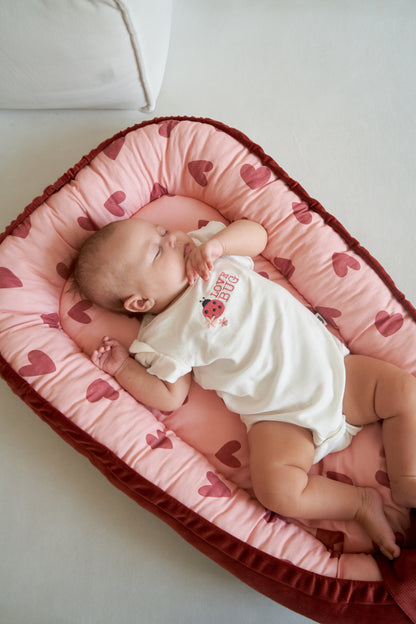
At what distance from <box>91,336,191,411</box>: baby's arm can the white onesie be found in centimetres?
4

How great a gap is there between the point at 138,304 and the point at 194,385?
293 mm

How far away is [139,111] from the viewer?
1.69 meters

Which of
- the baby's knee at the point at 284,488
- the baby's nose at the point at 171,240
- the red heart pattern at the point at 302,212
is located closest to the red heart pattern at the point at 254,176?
the red heart pattern at the point at 302,212

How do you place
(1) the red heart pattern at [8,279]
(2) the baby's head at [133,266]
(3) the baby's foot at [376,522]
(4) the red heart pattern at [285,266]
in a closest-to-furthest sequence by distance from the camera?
(3) the baby's foot at [376,522]
(2) the baby's head at [133,266]
(1) the red heart pattern at [8,279]
(4) the red heart pattern at [285,266]

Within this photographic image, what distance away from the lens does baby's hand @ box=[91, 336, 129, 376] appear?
125 cm

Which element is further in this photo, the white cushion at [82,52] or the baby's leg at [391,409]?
the white cushion at [82,52]

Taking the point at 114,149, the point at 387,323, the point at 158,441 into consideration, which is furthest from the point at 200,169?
the point at 158,441

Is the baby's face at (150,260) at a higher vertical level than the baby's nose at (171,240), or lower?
lower

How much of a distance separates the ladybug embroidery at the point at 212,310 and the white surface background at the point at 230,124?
0.57 m

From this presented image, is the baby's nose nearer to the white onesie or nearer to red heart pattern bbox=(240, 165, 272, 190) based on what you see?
the white onesie

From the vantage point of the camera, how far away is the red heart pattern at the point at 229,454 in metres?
1.22

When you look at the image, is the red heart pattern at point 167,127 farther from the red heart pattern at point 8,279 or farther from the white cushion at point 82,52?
the red heart pattern at point 8,279

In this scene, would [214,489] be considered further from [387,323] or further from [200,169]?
[200,169]

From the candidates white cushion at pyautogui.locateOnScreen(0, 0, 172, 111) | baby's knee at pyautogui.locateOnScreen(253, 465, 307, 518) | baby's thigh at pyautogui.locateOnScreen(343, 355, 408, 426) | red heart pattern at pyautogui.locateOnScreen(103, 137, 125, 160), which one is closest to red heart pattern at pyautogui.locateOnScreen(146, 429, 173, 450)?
baby's knee at pyautogui.locateOnScreen(253, 465, 307, 518)
